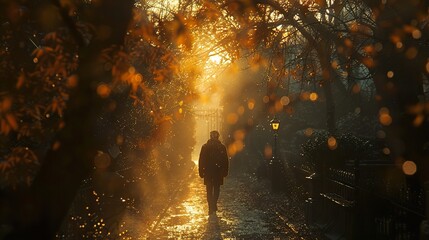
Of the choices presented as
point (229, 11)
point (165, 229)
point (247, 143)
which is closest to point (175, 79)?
point (165, 229)

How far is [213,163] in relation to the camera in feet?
44.7

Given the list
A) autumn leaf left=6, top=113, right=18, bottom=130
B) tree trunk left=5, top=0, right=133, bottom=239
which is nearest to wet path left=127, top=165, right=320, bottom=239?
autumn leaf left=6, top=113, right=18, bottom=130

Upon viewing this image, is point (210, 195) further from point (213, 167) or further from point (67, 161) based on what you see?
point (67, 161)

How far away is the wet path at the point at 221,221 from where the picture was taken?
33.8ft

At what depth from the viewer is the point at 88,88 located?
12.3 ft

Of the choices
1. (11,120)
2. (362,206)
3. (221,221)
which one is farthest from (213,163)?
(11,120)

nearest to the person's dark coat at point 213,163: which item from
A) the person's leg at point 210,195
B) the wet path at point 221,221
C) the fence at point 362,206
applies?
the person's leg at point 210,195

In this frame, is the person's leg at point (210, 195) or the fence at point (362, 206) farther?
the person's leg at point (210, 195)

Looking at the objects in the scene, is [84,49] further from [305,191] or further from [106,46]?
[305,191]

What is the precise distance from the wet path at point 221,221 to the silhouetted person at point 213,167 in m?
0.47

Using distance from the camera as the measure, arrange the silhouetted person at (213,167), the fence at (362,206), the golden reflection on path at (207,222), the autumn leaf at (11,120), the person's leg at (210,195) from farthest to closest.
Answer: the silhouetted person at (213,167)
the person's leg at (210,195)
the golden reflection on path at (207,222)
the fence at (362,206)
the autumn leaf at (11,120)

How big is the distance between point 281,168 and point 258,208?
3.78 m

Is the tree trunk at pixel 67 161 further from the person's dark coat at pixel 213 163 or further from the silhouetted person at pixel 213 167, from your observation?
the person's dark coat at pixel 213 163

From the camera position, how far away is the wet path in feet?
33.8
